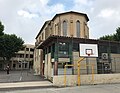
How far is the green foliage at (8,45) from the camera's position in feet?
139

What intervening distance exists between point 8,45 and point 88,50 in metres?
30.2

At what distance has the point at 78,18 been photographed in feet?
104

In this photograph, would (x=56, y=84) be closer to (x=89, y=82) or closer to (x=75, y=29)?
(x=89, y=82)

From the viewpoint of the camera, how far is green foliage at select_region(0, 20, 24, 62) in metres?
42.2

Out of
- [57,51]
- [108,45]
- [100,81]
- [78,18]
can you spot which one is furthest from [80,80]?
[78,18]

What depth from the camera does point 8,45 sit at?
4288 centimetres

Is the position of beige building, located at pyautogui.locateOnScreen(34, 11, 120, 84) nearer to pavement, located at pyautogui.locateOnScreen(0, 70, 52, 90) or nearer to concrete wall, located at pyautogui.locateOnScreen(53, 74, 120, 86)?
concrete wall, located at pyautogui.locateOnScreen(53, 74, 120, 86)

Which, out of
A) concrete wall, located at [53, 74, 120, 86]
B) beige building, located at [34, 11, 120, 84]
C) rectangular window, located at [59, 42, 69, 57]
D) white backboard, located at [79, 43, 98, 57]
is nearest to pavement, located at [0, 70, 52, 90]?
concrete wall, located at [53, 74, 120, 86]

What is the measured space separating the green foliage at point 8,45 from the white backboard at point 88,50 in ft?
96.0

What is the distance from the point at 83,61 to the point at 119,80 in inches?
177

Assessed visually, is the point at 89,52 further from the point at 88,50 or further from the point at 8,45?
the point at 8,45

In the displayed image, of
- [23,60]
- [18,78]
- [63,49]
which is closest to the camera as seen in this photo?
[63,49]

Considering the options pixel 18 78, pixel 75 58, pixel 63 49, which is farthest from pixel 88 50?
pixel 18 78

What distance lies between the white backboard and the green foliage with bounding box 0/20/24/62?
2925 centimetres
